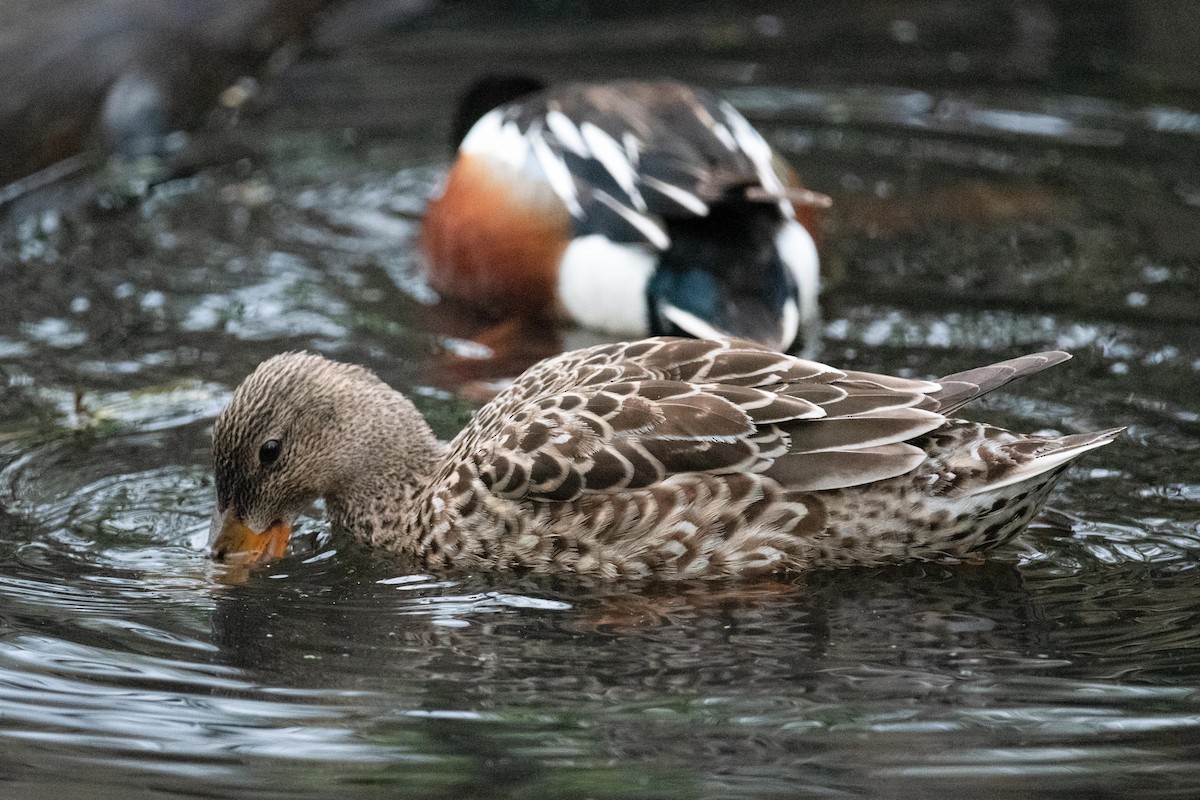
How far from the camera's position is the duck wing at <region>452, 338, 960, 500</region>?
15.2 ft

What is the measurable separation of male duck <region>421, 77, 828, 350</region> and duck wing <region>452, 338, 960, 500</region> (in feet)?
4.66

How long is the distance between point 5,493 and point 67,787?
196 centimetres

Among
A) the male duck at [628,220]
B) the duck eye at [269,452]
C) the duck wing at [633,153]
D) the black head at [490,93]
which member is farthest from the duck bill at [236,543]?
the black head at [490,93]

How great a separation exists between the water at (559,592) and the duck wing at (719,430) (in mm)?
318

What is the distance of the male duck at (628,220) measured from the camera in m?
6.44

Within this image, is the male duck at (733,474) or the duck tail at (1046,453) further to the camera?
the male duck at (733,474)

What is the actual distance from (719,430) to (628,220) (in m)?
2.13

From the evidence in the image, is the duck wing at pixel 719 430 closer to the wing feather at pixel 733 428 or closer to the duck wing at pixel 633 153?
the wing feather at pixel 733 428

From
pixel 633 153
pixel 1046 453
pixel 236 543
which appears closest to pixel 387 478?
pixel 236 543

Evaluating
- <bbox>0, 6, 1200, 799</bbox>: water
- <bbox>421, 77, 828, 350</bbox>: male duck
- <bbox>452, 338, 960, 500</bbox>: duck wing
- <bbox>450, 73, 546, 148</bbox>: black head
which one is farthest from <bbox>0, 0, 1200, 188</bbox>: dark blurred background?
<bbox>452, 338, 960, 500</bbox>: duck wing

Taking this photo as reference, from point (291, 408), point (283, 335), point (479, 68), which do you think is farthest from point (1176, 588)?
point (479, 68)

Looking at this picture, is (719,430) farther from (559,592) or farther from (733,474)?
(559,592)

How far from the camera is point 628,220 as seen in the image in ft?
21.8

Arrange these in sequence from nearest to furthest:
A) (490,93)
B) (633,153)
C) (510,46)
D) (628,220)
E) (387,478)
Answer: (387,478), (628,220), (633,153), (490,93), (510,46)
